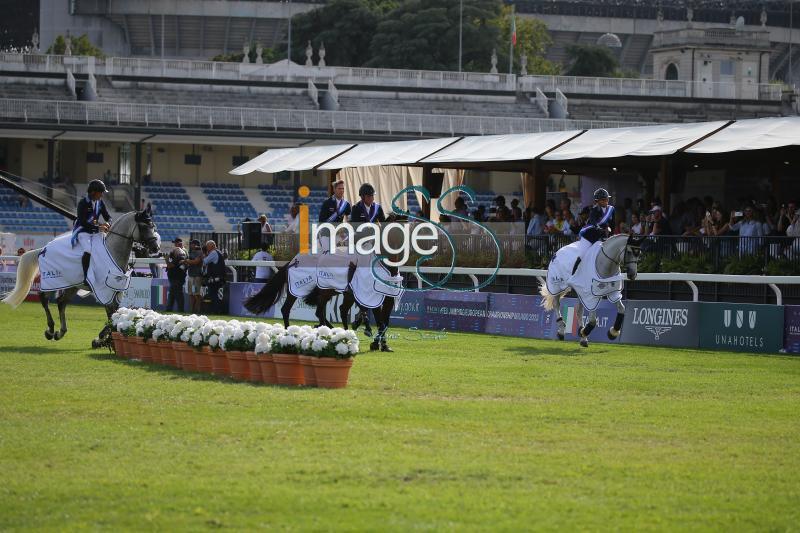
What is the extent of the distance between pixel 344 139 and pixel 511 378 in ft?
153

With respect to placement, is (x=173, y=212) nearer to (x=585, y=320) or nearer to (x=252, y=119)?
(x=252, y=119)

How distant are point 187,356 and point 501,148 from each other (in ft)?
55.3

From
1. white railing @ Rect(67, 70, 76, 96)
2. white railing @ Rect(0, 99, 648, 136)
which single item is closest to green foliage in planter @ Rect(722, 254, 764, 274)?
white railing @ Rect(0, 99, 648, 136)

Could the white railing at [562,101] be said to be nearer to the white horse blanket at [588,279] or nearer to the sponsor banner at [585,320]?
the sponsor banner at [585,320]

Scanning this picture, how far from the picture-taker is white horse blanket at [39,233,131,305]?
2036cm

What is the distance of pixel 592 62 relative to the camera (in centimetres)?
10612

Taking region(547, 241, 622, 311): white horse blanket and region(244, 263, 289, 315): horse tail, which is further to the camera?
region(547, 241, 622, 311): white horse blanket

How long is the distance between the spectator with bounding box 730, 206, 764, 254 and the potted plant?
11.3 meters

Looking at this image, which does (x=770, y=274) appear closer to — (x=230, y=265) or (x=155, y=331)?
(x=155, y=331)

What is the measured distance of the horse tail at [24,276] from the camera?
2106 centimetres

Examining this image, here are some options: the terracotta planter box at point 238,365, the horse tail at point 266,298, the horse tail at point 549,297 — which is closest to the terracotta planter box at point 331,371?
the terracotta planter box at point 238,365

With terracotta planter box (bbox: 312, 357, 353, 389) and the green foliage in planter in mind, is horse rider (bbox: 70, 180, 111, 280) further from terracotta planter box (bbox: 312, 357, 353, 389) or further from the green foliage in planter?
the green foliage in planter

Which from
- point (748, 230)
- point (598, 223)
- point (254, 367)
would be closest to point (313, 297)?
point (598, 223)

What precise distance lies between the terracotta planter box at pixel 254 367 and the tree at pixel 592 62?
93475mm
